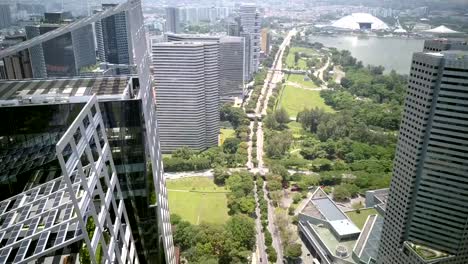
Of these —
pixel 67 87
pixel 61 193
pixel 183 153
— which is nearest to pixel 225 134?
pixel 183 153

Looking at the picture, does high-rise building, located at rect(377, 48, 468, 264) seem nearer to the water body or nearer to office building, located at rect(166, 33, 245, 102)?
the water body

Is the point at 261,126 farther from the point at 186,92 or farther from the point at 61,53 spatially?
the point at 61,53

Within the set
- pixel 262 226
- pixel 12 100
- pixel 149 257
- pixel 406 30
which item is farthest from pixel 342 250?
→ pixel 406 30

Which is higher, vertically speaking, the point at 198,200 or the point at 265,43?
the point at 265,43

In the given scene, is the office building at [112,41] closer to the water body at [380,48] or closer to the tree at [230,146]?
the tree at [230,146]

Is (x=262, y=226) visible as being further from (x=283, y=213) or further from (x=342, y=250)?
(x=342, y=250)

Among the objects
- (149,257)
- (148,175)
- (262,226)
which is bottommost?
(262,226)
